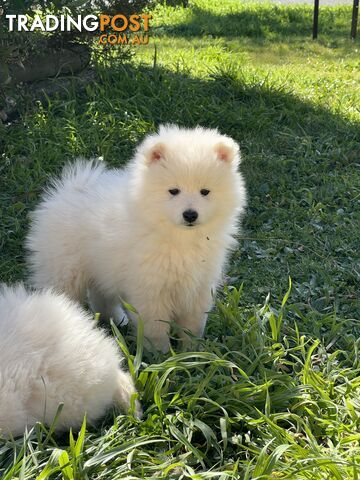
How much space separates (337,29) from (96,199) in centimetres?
820

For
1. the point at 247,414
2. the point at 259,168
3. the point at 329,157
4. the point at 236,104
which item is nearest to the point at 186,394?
the point at 247,414

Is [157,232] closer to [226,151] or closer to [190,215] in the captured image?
[190,215]

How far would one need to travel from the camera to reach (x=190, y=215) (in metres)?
3.46

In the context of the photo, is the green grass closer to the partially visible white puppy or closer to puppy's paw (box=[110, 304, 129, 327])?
the partially visible white puppy

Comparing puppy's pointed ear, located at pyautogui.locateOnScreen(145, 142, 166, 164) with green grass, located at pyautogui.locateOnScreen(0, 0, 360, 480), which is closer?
green grass, located at pyautogui.locateOnScreen(0, 0, 360, 480)

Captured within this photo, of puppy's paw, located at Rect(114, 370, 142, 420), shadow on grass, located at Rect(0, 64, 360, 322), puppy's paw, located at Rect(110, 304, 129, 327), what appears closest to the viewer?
puppy's paw, located at Rect(114, 370, 142, 420)

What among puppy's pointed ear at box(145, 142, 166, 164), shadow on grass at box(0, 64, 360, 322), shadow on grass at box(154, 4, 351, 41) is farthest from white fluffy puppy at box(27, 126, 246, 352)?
shadow on grass at box(154, 4, 351, 41)

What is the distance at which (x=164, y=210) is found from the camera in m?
3.56

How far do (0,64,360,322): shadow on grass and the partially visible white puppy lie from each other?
4.58ft

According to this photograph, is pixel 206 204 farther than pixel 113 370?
Yes

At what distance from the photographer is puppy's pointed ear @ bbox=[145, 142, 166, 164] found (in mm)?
3576

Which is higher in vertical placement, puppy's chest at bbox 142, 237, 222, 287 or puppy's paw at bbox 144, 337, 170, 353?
puppy's chest at bbox 142, 237, 222, 287

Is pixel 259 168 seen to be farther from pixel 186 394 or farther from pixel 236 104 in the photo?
pixel 186 394

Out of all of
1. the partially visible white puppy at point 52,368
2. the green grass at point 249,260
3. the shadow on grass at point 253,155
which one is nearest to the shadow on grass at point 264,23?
the green grass at point 249,260
